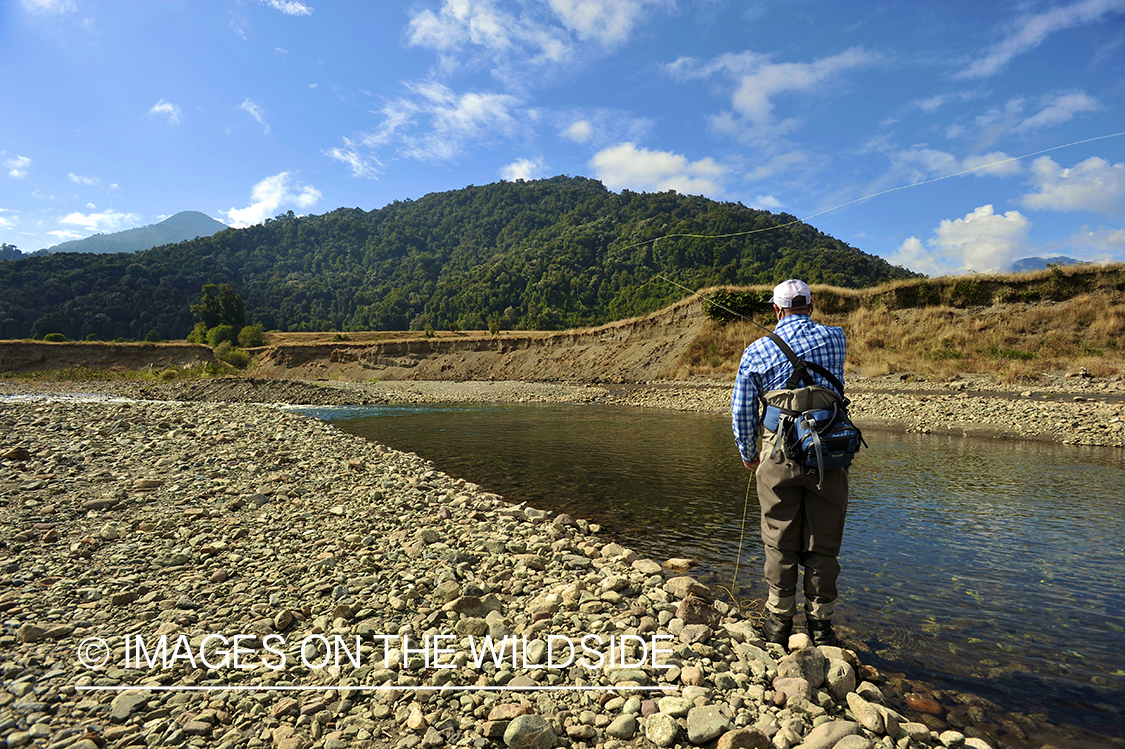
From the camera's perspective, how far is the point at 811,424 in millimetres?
3686

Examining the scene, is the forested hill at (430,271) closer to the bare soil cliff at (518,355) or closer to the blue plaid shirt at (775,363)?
the bare soil cliff at (518,355)

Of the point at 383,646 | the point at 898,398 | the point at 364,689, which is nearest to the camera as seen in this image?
the point at 364,689

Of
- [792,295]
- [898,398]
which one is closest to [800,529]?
[792,295]

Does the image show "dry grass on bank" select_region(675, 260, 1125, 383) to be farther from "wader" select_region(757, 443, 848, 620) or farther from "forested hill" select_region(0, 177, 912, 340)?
"wader" select_region(757, 443, 848, 620)

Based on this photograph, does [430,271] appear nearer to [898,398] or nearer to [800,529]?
[898,398]

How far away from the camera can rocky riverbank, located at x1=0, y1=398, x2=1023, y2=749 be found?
293 centimetres

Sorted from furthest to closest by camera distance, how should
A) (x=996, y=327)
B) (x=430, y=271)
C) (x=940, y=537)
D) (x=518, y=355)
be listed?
(x=430, y=271) → (x=518, y=355) → (x=996, y=327) → (x=940, y=537)

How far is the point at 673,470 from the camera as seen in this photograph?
1175 cm

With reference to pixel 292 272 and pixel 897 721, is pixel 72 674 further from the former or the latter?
pixel 292 272

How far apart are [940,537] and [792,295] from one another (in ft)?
17.8

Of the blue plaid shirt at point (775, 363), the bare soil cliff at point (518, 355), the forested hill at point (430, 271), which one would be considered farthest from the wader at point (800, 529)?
the bare soil cliff at point (518, 355)

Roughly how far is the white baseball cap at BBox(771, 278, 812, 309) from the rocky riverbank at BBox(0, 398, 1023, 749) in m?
2.80

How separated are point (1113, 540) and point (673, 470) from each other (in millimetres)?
7131

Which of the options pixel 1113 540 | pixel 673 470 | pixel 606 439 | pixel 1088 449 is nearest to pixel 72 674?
pixel 673 470
